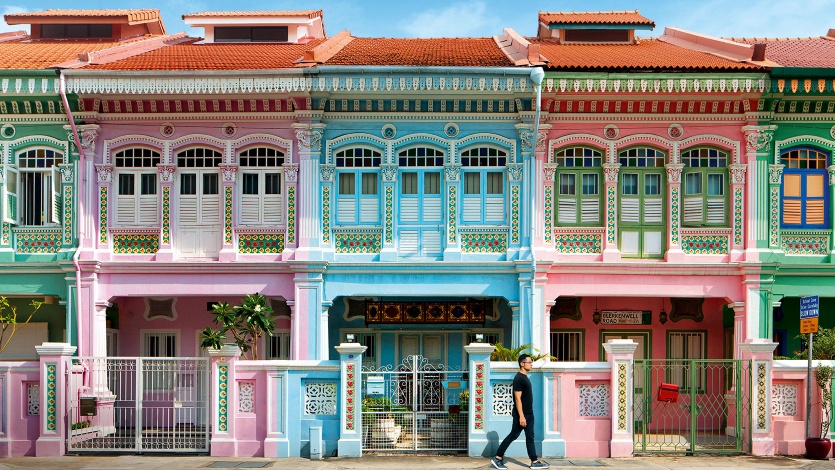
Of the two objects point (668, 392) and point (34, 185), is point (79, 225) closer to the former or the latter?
point (34, 185)

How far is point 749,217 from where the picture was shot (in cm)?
2012

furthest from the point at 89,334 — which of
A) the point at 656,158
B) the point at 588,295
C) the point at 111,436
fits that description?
the point at 656,158

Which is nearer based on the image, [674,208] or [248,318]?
[248,318]

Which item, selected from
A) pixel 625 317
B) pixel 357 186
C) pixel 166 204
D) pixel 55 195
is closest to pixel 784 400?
pixel 625 317

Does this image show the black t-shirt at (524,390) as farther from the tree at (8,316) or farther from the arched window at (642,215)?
the tree at (8,316)

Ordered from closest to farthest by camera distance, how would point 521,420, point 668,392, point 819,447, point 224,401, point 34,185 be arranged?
point 521,420, point 819,447, point 224,401, point 668,392, point 34,185

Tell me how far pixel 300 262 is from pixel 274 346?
3.14 meters

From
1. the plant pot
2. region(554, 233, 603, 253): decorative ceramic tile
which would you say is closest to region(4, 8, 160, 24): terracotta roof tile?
region(554, 233, 603, 253): decorative ceramic tile

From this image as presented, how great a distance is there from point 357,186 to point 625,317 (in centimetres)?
683

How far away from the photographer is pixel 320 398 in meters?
15.9

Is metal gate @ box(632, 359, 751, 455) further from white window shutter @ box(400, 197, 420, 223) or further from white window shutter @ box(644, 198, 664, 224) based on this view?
white window shutter @ box(400, 197, 420, 223)

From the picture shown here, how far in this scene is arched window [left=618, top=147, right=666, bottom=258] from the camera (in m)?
20.5

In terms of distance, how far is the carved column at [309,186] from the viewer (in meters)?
20.0

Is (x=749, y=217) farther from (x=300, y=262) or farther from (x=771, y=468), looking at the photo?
(x=300, y=262)
